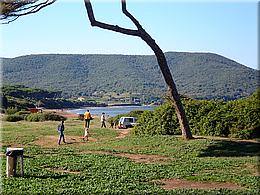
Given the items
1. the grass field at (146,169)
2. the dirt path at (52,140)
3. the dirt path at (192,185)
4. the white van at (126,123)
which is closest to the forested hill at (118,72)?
the white van at (126,123)

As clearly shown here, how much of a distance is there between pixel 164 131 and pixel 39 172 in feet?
43.0

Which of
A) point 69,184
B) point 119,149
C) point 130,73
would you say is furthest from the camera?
point 130,73

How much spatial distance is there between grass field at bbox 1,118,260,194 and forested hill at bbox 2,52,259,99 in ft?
327

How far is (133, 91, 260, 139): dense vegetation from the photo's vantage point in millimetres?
21656

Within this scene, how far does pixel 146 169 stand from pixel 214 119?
410 inches

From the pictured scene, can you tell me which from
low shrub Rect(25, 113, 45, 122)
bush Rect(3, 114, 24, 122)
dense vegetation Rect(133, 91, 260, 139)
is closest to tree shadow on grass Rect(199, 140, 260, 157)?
dense vegetation Rect(133, 91, 260, 139)

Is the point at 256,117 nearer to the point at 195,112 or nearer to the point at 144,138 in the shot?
the point at 195,112

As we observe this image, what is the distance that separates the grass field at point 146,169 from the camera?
31.9ft

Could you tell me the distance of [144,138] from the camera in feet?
70.9

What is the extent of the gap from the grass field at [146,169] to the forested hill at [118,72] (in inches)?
3920

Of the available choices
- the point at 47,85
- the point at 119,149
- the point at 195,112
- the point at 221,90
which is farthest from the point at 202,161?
the point at 47,85

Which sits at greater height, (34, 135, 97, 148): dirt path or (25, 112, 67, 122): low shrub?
(25, 112, 67, 122): low shrub

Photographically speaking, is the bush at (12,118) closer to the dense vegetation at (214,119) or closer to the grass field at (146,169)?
the dense vegetation at (214,119)

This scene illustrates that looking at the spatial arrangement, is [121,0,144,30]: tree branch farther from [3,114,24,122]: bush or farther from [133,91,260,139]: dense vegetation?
[3,114,24,122]: bush
